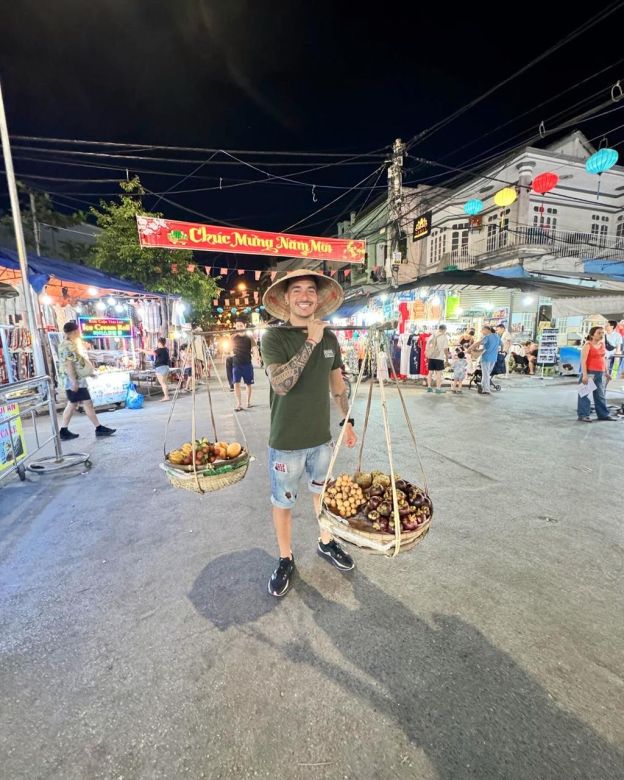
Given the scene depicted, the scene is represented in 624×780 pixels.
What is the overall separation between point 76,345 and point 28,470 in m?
2.18

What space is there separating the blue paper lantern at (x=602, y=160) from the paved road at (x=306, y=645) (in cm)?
648

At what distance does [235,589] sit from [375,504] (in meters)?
1.18

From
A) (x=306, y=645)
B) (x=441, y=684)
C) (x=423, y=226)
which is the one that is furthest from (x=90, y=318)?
(x=441, y=684)

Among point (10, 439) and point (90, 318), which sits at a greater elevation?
point (90, 318)

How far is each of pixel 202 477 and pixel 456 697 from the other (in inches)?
72.8

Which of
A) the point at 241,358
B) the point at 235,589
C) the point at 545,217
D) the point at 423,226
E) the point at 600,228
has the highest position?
the point at 545,217

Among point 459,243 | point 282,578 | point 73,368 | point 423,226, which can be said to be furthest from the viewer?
point 459,243

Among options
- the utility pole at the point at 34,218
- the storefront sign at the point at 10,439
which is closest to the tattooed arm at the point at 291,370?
the storefront sign at the point at 10,439

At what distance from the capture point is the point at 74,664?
182cm

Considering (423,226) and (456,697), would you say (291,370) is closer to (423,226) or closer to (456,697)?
(456,697)

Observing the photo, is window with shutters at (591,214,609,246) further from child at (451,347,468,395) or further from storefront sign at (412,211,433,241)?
child at (451,347,468,395)

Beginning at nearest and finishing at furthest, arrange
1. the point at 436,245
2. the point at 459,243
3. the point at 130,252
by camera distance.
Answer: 1. the point at 130,252
2. the point at 459,243
3. the point at 436,245

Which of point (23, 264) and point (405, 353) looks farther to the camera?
point (405, 353)

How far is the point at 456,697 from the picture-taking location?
1612 millimetres
